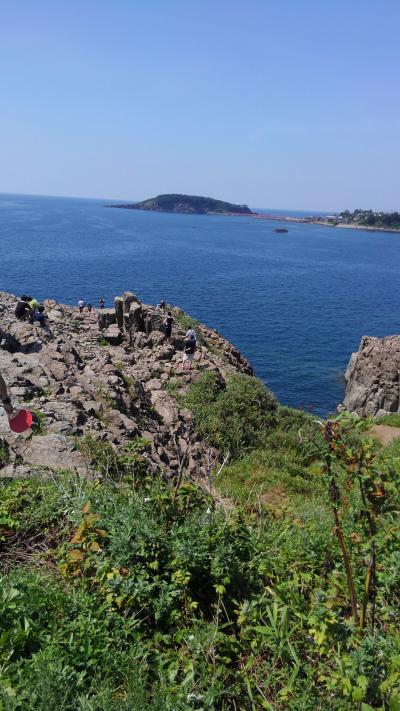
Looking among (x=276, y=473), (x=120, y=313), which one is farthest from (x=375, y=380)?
(x=276, y=473)

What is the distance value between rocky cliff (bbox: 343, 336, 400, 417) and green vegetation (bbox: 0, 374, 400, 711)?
28699 millimetres

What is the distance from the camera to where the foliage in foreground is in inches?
162

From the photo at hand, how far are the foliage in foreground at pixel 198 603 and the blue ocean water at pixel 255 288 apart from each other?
97.2 ft

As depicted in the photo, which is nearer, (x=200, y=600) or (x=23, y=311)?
(x=200, y=600)

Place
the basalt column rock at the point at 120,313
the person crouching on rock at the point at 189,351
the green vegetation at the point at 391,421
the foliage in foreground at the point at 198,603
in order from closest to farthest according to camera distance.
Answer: the foliage in foreground at the point at 198,603
the person crouching on rock at the point at 189,351
the green vegetation at the point at 391,421
the basalt column rock at the point at 120,313

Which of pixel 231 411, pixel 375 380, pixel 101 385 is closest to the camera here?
pixel 101 385

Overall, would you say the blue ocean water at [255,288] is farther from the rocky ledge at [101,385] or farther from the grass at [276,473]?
the grass at [276,473]

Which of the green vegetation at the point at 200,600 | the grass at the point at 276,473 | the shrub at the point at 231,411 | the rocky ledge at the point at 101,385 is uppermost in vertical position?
the green vegetation at the point at 200,600

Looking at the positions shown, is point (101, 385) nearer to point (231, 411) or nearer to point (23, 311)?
point (231, 411)

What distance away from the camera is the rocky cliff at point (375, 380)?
112ft

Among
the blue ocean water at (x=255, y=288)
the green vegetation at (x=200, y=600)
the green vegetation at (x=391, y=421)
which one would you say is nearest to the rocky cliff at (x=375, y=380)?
the blue ocean water at (x=255, y=288)

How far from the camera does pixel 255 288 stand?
73125mm

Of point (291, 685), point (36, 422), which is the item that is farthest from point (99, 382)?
point (291, 685)

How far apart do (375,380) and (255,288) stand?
39.8 meters
